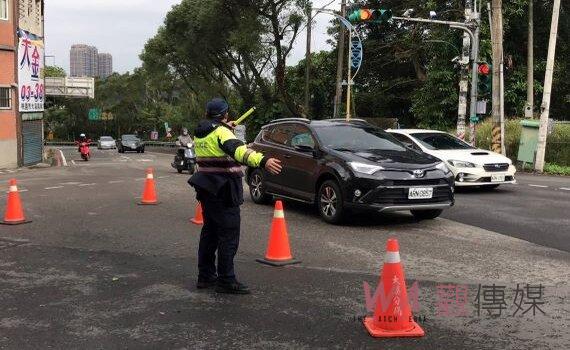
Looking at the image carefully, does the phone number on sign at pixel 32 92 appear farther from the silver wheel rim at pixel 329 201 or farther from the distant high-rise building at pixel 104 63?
the distant high-rise building at pixel 104 63

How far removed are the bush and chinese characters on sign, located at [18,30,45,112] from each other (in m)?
18.8

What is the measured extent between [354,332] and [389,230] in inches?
177

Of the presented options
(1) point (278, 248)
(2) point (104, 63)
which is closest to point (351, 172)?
(1) point (278, 248)

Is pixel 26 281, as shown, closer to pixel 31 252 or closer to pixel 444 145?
pixel 31 252

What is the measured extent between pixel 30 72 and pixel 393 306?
81.5 ft

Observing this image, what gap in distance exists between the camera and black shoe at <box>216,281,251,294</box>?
5578 mm

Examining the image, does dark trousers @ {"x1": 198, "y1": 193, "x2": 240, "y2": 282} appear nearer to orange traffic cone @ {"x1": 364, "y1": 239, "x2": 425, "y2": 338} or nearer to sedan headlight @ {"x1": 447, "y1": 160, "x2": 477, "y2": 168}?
orange traffic cone @ {"x1": 364, "y1": 239, "x2": 425, "y2": 338}

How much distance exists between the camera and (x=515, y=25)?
1228 inches

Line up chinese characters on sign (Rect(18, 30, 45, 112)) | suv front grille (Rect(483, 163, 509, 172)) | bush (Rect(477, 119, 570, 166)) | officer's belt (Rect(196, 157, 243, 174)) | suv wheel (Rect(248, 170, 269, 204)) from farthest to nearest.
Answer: chinese characters on sign (Rect(18, 30, 45, 112)) → bush (Rect(477, 119, 570, 166)) → suv front grille (Rect(483, 163, 509, 172)) → suv wheel (Rect(248, 170, 269, 204)) → officer's belt (Rect(196, 157, 243, 174))

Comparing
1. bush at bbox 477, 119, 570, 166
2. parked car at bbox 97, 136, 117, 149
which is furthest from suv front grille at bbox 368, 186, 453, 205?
parked car at bbox 97, 136, 117, 149

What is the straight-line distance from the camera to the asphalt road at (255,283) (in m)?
4.48

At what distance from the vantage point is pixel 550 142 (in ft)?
76.1

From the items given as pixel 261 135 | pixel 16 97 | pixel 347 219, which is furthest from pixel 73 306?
pixel 16 97

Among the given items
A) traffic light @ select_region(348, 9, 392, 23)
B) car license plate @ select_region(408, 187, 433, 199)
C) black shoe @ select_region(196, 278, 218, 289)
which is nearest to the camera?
black shoe @ select_region(196, 278, 218, 289)
